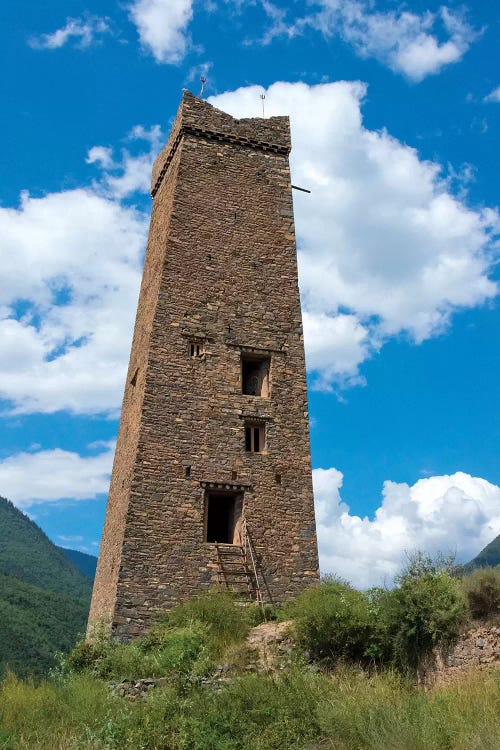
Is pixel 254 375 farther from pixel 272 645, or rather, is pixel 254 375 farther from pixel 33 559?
pixel 33 559

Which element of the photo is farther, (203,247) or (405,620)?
(203,247)

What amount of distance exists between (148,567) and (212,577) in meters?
1.35

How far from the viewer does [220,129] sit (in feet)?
62.4

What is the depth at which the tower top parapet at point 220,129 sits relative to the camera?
61.4 feet

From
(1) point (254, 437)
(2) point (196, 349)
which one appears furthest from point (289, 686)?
(2) point (196, 349)

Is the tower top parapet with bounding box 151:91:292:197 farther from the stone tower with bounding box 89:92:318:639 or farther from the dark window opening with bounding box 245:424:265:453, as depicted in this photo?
the dark window opening with bounding box 245:424:265:453

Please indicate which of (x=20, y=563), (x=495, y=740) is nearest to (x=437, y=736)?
Answer: (x=495, y=740)

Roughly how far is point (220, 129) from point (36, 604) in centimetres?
2948

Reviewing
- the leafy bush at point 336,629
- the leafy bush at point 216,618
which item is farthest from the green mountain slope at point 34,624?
the leafy bush at point 336,629

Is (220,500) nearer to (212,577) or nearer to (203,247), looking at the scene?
(212,577)

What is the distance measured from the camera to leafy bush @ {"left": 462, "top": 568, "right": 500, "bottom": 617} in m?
11.5

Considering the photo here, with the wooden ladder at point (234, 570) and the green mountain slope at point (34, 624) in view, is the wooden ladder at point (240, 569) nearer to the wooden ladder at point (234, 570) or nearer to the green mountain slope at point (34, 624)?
the wooden ladder at point (234, 570)

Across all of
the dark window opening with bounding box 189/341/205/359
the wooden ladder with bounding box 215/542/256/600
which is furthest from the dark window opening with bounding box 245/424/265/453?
the wooden ladder with bounding box 215/542/256/600

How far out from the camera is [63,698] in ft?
34.4
